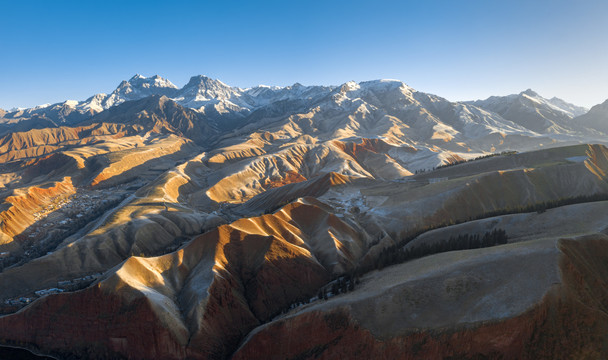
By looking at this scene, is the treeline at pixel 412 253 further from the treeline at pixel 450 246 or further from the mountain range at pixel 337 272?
the mountain range at pixel 337 272

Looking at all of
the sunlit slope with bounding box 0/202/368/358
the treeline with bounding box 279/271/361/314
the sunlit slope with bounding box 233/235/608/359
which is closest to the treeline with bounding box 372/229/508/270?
the treeline with bounding box 279/271/361/314

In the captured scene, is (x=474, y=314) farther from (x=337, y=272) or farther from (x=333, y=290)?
(x=337, y=272)

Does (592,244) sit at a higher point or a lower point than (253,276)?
higher

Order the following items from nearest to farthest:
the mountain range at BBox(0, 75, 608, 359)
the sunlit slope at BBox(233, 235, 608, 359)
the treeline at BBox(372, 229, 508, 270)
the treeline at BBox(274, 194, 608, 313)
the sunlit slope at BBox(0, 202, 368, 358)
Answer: the sunlit slope at BBox(233, 235, 608, 359) < the mountain range at BBox(0, 75, 608, 359) < the sunlit slope at BBox(0, 202, 368, 358) < the treeline at BBox(274, 194, 608, 313) < the treeline at BBox(372, 229, 508, 270)

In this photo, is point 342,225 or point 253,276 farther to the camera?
point 342,225

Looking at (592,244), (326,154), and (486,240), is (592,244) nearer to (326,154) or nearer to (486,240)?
(486,240)

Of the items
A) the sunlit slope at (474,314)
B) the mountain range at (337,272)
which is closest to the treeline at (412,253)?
the mountain range at (337,272)

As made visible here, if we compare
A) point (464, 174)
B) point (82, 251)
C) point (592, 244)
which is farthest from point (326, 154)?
point (592, 244)

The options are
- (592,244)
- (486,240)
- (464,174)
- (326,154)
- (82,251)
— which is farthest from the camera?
(326,154)

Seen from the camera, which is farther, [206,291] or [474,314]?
[206,291]

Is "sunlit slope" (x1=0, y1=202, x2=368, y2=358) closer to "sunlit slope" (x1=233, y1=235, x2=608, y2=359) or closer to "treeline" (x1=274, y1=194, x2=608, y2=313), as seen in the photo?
"treeline" (x1=274, y1=194, x2=608, y2=313)

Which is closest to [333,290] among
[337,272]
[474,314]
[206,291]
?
[337,272]
